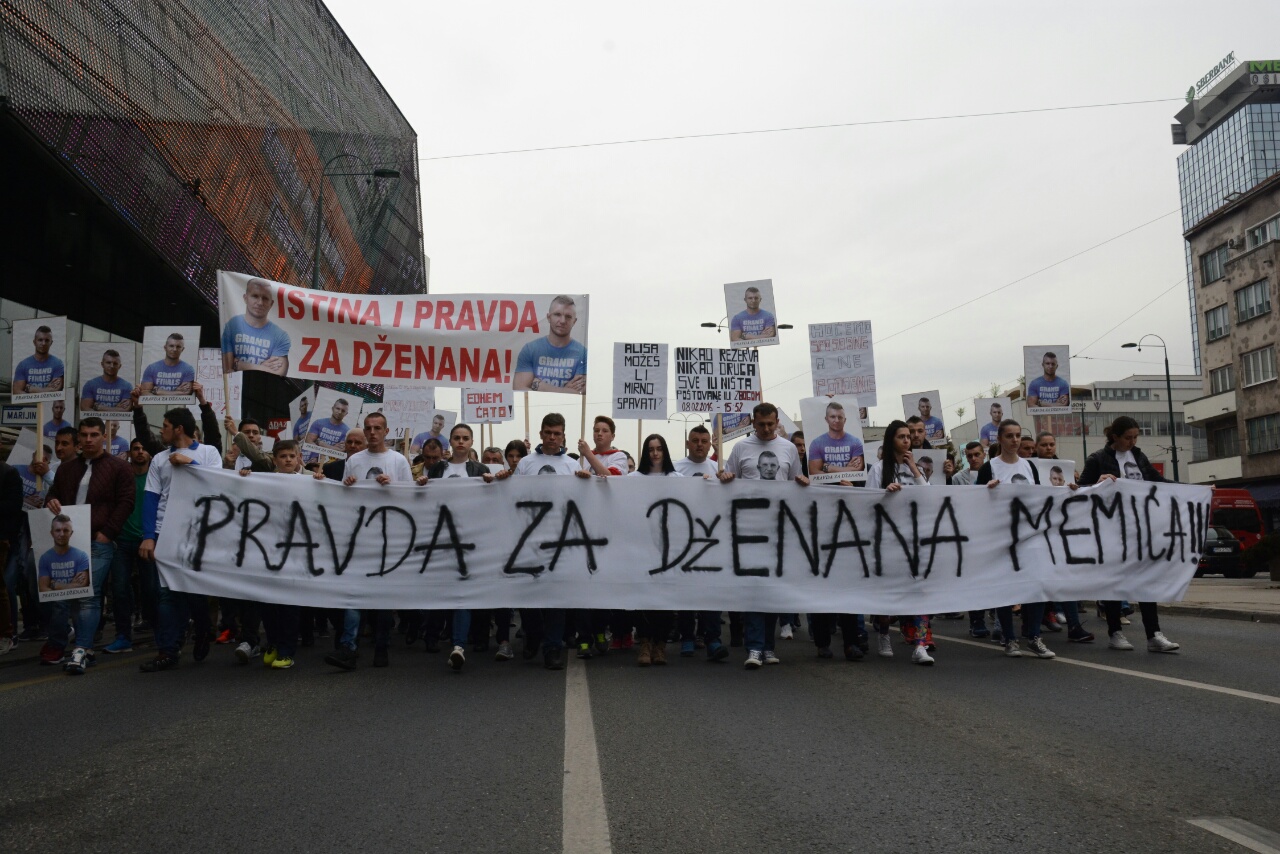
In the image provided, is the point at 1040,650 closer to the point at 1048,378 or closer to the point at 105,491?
the point at 105,491

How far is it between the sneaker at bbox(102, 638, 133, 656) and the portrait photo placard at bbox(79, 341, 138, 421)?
3.46 meters

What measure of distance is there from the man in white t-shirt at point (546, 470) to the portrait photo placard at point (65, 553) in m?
3.20

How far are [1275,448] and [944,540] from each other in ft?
149

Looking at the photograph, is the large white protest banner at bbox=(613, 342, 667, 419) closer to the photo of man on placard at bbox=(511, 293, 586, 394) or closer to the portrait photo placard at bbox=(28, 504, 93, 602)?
the photo of man on placard at bbox=(511, 293, 586, 394)

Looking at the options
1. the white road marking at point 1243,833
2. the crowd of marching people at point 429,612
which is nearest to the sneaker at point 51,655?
the crowd of marching people at point 429,612

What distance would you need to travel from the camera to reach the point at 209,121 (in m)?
24.0

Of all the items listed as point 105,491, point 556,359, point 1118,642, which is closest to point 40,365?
point 105,491

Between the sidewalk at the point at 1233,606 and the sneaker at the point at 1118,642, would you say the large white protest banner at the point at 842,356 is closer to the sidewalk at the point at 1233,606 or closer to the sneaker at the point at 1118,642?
the sidewalk at the point at 1233,606

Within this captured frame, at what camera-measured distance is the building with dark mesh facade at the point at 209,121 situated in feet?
56.3

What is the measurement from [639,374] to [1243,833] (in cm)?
1309

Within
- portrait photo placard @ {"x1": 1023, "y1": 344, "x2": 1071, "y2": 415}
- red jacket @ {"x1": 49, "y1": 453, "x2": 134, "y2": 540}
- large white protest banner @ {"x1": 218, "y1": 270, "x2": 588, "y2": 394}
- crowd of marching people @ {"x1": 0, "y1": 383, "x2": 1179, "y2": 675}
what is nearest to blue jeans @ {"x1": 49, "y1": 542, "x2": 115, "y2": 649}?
crowd of marching people @ {"x1": 0, "y1": 383, "x2": 1179, "y2": 675}

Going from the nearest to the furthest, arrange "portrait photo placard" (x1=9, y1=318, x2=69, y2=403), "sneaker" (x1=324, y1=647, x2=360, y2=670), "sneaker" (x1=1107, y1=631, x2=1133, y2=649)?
1. "sneaker" (x1=324, y1=647, x2=360, y2=670)
2. "sneaker" (x1=1107, y1=631, x2=1133, y2=649)
3. "portrait photo placard" (x1=9, y1=318, x2=69, y2=403)

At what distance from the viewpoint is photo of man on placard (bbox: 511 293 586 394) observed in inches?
412

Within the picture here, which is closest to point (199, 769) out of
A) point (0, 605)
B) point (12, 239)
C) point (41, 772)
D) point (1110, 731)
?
point (41, 772)
